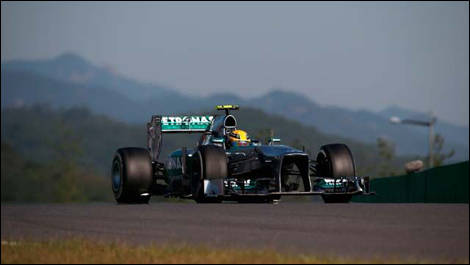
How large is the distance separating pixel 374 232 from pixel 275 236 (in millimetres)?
1164

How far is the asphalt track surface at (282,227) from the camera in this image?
11.2 metres

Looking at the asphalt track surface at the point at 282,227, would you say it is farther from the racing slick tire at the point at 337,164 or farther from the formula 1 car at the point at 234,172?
Result: the racing slick tire at the point at 337,164

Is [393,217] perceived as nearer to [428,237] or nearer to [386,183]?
[428,237]

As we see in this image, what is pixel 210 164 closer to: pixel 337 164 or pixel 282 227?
pixel 337 164

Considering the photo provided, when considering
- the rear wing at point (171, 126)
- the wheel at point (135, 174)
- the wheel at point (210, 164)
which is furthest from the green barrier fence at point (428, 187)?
the wheel at point (135, 174)

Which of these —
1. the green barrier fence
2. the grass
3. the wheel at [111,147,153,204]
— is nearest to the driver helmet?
the wheel at [111,147,153,204]

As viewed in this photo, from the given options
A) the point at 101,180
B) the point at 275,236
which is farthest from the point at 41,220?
the point at 101,180

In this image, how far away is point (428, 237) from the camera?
11.9m

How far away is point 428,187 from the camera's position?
2544cm

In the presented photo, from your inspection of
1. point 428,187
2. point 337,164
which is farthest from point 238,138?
point 428,187

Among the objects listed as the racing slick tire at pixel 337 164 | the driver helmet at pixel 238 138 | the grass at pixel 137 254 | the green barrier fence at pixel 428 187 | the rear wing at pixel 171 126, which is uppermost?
the rear wing at pixel 171 126

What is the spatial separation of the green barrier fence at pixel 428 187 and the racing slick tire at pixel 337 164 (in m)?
2.34

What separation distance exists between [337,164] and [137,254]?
11724mm

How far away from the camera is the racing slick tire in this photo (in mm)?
21984
